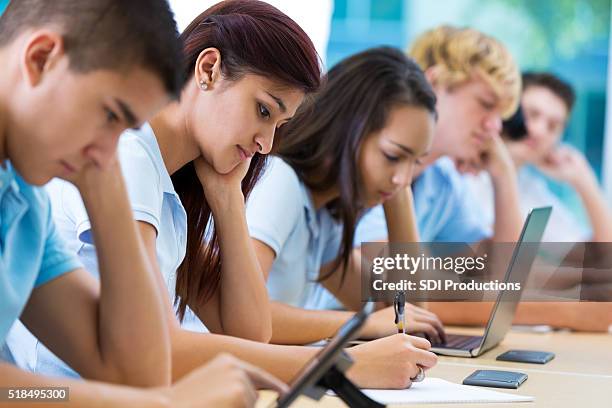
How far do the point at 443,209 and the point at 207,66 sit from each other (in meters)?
1.72

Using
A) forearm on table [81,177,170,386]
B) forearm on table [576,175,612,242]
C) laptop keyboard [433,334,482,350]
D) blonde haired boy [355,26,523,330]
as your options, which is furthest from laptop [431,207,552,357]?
forearm on table [576,175,612,242]

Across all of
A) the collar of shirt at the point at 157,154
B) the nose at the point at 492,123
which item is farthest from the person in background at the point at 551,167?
the collar of shirt at the point at 157,154

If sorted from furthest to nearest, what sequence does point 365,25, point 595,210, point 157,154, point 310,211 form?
point 365,25 → point 595,210 → point 310,211 → point 157,154

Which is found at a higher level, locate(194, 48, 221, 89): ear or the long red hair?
the long red hair

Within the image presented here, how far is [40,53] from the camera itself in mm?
1020

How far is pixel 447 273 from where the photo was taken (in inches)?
104

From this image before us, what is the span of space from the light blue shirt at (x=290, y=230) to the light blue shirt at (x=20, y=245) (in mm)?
853

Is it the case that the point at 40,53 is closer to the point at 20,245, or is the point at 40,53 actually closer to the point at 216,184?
the point at 20,245

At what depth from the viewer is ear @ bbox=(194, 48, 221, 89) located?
63.1 inches

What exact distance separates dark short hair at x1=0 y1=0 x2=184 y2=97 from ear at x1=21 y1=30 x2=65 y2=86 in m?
0.01

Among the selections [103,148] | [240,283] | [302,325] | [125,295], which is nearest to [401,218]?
[302,325]

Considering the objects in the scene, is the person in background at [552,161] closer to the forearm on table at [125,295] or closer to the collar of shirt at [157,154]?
the collar of shirt at [157,154]

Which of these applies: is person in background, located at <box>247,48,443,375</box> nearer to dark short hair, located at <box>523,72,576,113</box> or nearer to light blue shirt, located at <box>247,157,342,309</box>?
light blue shirt, located at <box>247,157,342,309</box>

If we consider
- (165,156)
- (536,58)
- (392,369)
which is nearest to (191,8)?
(165,156)
